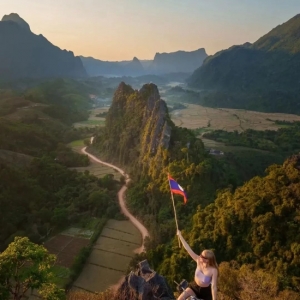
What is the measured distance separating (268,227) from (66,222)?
1981 centimetres

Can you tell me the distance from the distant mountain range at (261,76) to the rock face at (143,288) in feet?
371

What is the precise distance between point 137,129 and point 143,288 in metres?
40.4

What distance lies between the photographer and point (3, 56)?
153 m

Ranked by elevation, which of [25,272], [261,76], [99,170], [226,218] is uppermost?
[261,76]

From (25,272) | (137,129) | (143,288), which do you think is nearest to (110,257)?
(25,272)

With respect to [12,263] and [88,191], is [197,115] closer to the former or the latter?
[88,191]

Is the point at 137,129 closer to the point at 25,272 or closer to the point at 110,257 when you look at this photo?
the point at 110,257

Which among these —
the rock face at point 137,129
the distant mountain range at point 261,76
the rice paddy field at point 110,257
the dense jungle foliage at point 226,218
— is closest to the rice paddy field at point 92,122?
the rock face at point 137,129

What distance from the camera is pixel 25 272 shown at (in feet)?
43.7

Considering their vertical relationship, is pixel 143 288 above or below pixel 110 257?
above

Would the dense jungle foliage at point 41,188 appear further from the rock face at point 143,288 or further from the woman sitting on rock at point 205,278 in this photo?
the woman sitting on rock at point 205,278

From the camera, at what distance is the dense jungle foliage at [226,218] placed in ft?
56.9

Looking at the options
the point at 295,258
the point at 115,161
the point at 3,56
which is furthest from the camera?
the point at 3,56

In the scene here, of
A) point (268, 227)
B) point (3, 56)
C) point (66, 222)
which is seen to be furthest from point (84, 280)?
point (3, 56)
